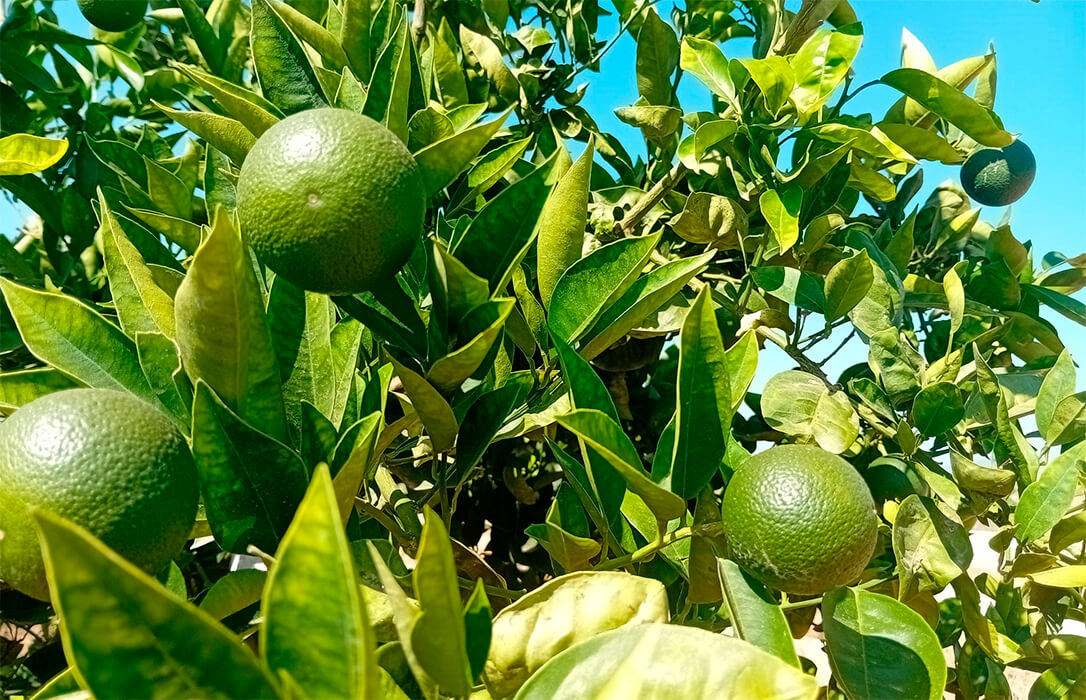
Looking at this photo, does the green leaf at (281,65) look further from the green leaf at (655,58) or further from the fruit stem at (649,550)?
the green leaf at (655,58)

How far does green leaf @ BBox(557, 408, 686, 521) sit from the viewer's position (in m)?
0.63

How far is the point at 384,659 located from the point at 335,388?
263 mm

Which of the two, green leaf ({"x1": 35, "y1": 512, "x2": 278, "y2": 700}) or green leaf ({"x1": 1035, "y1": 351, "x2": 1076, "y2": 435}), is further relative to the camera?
green leaf ({"x1": 1035, "y1": 351, "x2": 1076, "y2": 435})

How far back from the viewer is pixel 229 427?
1.92ft

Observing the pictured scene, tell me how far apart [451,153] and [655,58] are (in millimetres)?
772

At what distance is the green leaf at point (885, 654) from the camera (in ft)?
2.42

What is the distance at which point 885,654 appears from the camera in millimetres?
752

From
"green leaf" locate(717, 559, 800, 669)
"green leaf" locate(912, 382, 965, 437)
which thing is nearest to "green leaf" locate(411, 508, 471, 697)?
"green leaf" locate(717, 559, 800, 669)

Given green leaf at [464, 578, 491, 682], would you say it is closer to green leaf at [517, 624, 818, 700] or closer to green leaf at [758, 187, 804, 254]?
green leaf at [517, 624, 818, 700]

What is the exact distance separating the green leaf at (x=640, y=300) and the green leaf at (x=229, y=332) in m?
0.33

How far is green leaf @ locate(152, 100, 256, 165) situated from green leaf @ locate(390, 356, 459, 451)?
32 cm

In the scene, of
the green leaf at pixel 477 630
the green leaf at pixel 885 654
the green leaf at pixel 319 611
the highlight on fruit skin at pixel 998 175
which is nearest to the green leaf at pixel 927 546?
the green leaf at pixel 885 654

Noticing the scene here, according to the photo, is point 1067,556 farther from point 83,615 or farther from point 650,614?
point 83,615

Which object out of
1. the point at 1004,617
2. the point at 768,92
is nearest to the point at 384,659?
the point at 768,92
